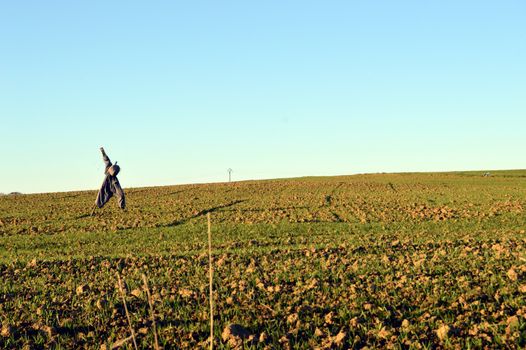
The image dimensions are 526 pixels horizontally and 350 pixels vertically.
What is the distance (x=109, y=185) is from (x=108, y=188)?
9.4 inches

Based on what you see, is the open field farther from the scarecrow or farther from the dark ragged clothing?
the dark ragged clothing

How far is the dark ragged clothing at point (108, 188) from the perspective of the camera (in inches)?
1230

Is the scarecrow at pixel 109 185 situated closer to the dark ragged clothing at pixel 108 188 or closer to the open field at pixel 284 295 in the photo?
the dark ragged clothing at pixel 108 188

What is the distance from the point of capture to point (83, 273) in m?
13.1

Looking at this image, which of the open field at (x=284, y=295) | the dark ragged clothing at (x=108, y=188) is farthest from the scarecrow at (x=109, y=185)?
the open field at (x=284, y=295)

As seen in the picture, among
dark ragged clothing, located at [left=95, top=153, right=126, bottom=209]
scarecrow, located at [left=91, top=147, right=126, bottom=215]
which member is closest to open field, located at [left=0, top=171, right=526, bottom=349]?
scarecrow, located at [left=91, top=147, right=126, bottom=215]

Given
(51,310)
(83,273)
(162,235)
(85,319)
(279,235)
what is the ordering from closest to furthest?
(85,319) < (51,310) < (83,273) < (279,235) < (162,235)

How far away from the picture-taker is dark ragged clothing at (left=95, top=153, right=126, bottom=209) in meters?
31.2

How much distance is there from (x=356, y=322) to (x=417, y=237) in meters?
12.6

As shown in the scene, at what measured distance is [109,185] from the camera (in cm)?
3216

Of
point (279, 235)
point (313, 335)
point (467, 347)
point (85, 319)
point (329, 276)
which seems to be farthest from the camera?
point (279, 235)

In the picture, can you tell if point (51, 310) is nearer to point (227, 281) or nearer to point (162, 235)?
point (227, 281)

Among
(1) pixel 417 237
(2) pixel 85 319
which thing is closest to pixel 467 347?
(2) pixel 85 319

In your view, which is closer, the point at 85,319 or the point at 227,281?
the point at 85,319
